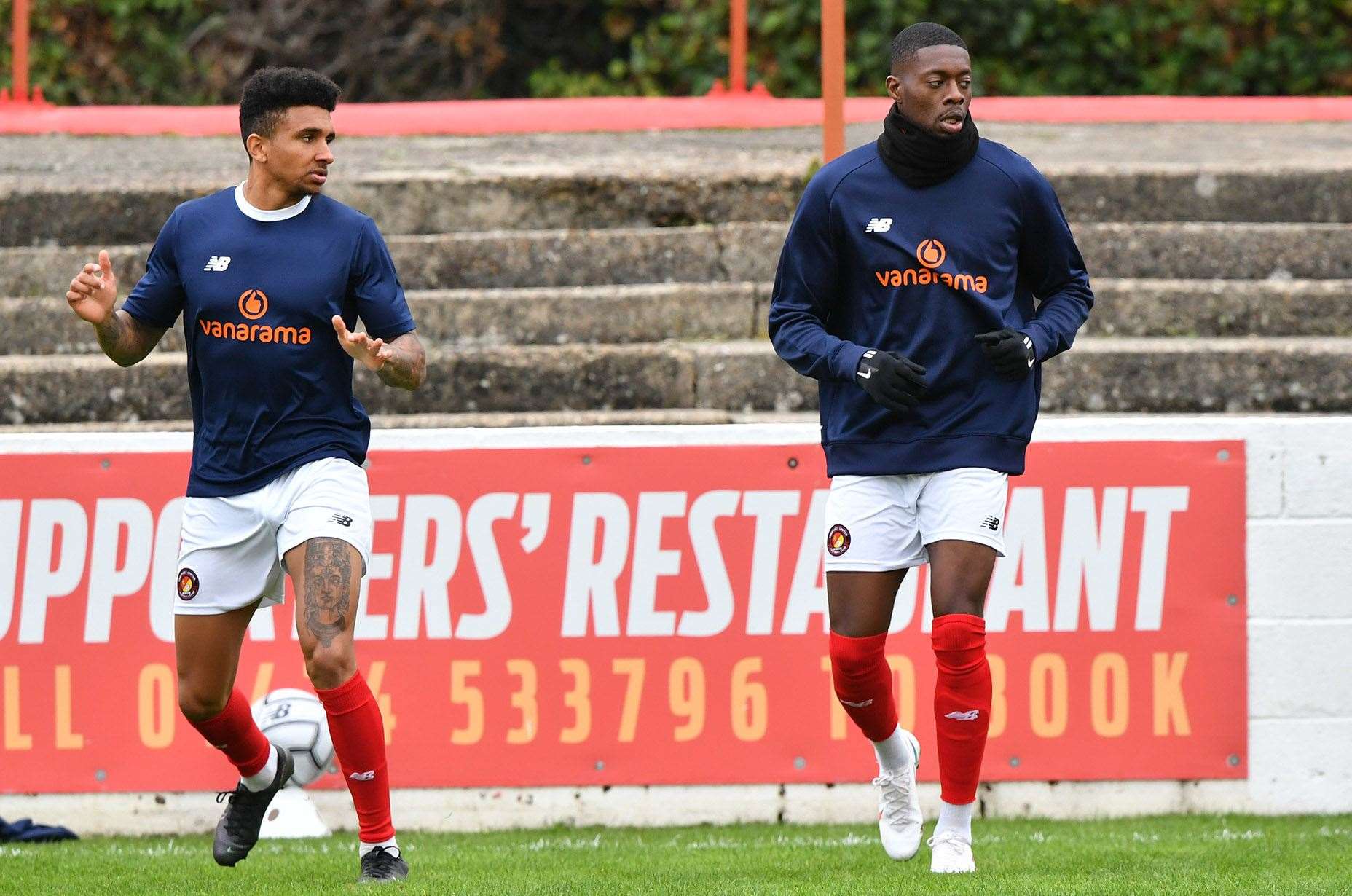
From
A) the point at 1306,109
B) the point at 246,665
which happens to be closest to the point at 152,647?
the point at 246,665

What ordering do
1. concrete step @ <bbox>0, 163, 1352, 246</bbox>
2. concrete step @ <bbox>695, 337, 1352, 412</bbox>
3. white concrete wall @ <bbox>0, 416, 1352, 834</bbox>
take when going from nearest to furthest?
white concrete wall @ <bbox>0, 416, 1352, 834</bbox> < concrete step @ <bbox>695, 337, 1352, 412</bbox> < concrete step @ <bbox>0, 163, 1352, 246</bbox>

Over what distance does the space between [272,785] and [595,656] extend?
1.34m

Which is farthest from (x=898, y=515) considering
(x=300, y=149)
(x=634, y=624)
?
(x=300, y=149)

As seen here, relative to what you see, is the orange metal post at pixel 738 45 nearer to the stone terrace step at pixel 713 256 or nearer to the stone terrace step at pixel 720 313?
the stone terrace step at pixel 713 256

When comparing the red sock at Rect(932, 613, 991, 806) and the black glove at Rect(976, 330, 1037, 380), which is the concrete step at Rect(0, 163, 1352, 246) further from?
the red sock at Rect(932, 613, 991, 806)

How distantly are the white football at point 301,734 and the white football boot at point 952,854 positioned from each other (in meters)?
1.94

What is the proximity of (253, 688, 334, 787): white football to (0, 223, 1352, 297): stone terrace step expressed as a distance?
3.07 metres

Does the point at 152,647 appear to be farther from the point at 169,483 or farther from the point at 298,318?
the point at 298,318

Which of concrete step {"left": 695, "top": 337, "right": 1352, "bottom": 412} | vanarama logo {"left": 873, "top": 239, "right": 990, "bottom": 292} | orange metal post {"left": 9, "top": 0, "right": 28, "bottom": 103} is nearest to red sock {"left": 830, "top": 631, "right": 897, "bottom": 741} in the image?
vanarama logo {"left": 873, "top": 239, "right": 990, "bottom": 292}

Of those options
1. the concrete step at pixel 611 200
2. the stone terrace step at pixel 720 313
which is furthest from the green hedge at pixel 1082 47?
the stone terrace step at pixel 720 313

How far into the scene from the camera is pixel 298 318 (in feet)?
17.7

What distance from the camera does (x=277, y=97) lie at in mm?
5461

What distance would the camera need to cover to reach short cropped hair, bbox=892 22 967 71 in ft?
17.4

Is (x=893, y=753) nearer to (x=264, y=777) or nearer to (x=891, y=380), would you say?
(x=891, y=380)
